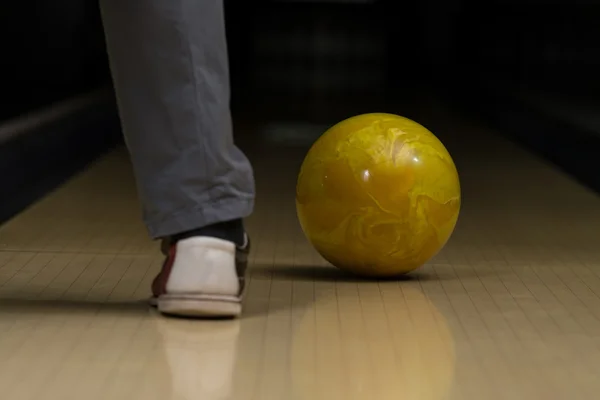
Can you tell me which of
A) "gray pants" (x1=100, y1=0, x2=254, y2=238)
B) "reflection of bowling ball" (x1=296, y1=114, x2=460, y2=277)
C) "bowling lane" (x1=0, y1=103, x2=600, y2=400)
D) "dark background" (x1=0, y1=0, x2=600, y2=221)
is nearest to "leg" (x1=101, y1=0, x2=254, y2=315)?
"gray pants" (x1=100, y1=0, x2=254, y2=238)

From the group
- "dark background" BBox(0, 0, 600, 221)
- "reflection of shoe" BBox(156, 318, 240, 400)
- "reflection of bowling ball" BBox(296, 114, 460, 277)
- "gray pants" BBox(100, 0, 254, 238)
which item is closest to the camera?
"reflection of shoe" BBox(156, 318, 240, 400)

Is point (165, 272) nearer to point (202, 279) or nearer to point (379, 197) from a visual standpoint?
point (202, 279)

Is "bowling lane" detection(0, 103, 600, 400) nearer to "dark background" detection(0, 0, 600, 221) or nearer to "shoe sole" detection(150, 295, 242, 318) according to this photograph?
"shoe sole" detection(150, 295, 242, 318)

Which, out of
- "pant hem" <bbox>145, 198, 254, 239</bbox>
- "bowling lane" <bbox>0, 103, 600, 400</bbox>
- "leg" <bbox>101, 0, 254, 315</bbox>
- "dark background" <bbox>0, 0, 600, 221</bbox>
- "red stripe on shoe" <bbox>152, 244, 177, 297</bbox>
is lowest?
"dark background" <bbox>0, 0, 600, 221</bbox>

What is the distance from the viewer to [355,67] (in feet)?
24.4

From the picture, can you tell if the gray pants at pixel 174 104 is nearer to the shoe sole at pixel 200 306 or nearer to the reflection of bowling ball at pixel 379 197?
the shoe sole at pixel 200 306

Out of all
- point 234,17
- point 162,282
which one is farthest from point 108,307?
point 234,17

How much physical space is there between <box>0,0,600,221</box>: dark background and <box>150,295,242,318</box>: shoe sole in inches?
35.0

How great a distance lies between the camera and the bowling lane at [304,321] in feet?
3.34

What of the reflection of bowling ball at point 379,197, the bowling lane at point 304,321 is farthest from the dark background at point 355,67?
the reflection of bowling ball at point 379,197

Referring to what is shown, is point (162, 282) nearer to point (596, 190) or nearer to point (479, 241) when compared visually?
point (479, 241)

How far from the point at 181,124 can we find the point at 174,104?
2 centimetres

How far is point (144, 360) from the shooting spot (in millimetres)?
1081

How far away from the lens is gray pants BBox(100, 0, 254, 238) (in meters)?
1.12
